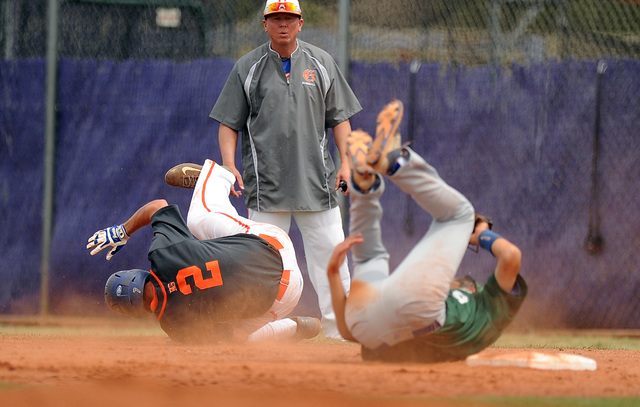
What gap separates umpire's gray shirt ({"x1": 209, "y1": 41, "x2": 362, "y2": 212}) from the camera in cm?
662

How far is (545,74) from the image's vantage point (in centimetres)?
842

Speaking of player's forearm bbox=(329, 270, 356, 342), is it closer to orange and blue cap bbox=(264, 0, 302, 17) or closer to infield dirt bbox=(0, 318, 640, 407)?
infield dirt bbox=(0, 318, 640, 407)

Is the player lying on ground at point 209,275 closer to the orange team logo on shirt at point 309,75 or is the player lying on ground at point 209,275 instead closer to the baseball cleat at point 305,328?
the baseball cleat at point 305,328

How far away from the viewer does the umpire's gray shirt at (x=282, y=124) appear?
6621 millimetres

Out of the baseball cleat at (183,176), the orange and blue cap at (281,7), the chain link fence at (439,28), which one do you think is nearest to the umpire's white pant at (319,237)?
the baseball cleat at (183,176)

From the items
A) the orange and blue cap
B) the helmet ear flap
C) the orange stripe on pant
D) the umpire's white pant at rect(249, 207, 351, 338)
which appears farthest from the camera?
the umpire's white pant at rect(249, 207, 351, 338)

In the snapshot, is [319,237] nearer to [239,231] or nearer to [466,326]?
[239,231]

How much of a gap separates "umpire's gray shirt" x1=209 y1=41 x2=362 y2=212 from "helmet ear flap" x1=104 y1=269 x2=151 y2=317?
125 cm

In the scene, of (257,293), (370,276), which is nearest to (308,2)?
(257,293)

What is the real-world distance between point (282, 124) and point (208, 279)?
1600 mm

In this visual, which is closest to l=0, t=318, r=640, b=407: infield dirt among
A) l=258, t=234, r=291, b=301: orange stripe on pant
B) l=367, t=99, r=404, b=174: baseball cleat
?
l=258, t=234, r=291, b=301: orange stripe on pant

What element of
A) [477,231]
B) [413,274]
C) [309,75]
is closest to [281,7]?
[309,75]

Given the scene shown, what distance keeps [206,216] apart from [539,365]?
2.65m

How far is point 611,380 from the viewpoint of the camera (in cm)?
454
